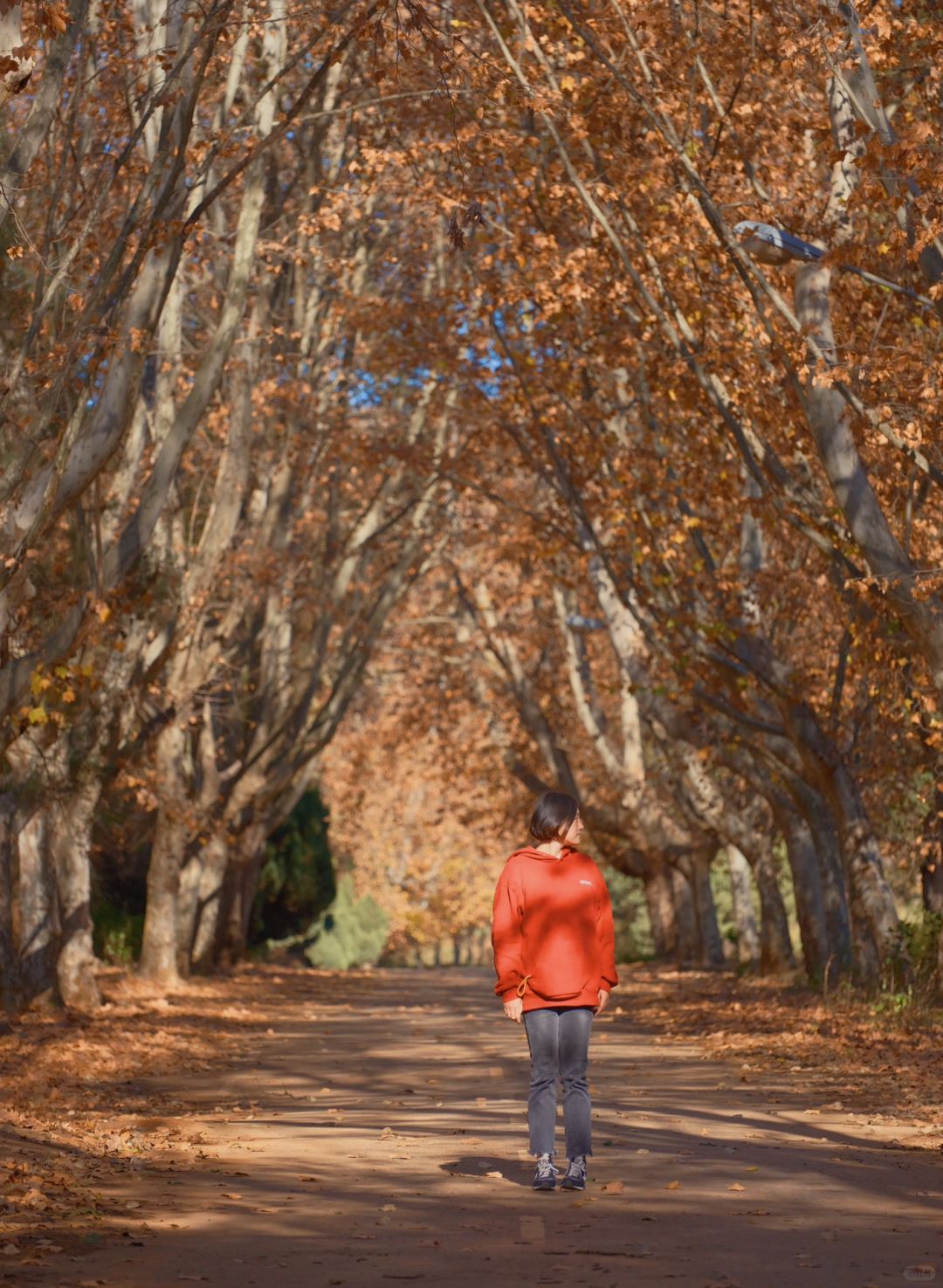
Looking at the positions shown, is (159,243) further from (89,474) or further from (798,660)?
(798,660)

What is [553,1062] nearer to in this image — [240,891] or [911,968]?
[911,968]

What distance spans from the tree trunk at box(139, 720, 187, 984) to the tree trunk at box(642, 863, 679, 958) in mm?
16825

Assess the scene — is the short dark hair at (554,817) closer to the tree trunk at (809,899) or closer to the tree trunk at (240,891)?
the tree trunk at (809,899)

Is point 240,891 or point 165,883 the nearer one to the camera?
point 165,883

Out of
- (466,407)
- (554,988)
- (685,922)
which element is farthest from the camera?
(685,922)

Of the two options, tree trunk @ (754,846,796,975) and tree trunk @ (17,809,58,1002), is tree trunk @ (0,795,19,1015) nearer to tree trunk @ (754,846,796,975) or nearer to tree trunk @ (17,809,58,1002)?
tree trunk @ (17,809,58,1002)

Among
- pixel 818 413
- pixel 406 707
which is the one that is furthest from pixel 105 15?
pixel 406 707

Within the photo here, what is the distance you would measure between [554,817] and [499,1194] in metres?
1.68

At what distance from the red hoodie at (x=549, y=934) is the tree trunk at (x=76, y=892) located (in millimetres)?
12952

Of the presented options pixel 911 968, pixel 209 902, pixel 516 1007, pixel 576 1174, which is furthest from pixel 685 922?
pixel 576 1174

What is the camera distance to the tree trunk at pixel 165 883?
84.8ft

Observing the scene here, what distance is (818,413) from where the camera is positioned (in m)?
14.2

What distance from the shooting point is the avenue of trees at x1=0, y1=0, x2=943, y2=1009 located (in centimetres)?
1313

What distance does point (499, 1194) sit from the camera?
826 cm
